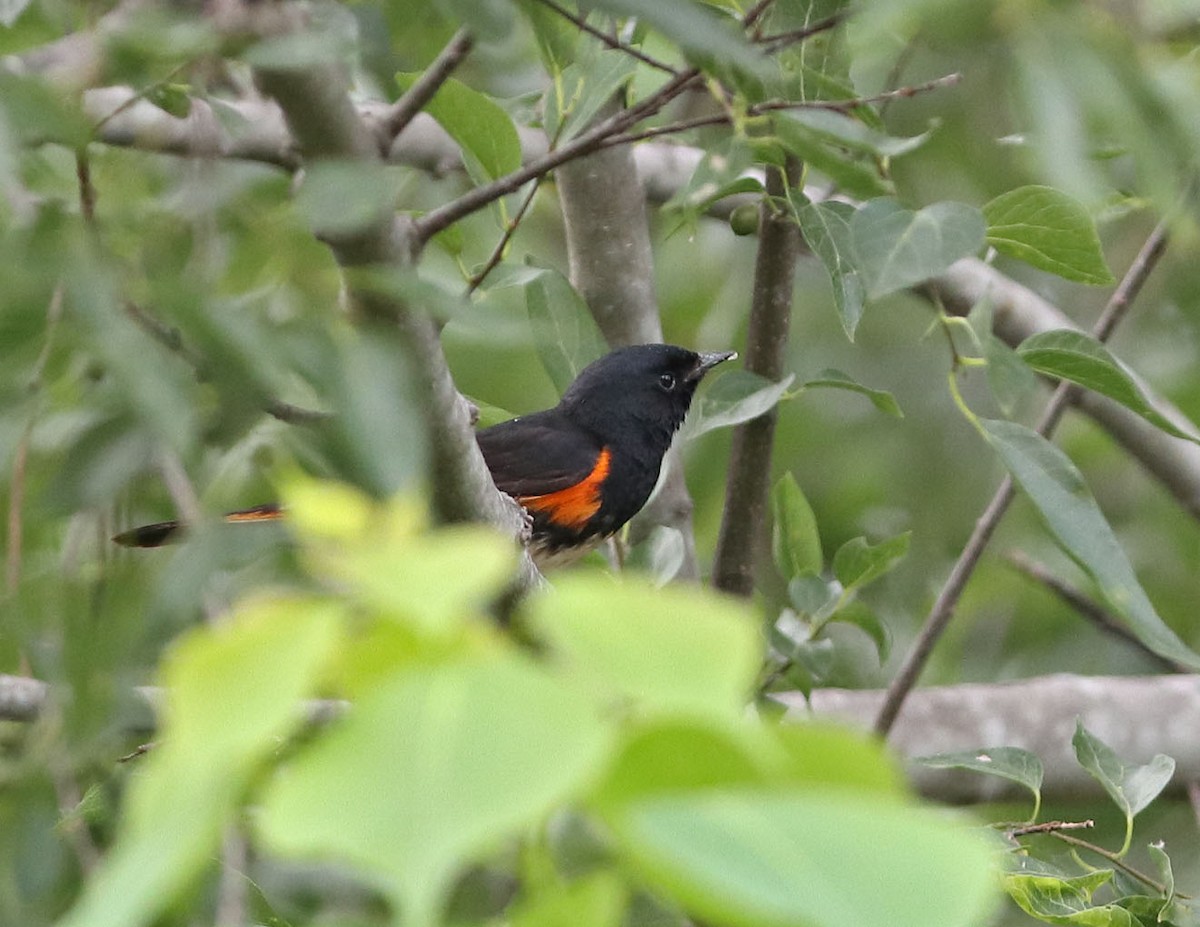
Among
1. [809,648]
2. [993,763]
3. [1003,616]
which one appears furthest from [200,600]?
[1003,616]

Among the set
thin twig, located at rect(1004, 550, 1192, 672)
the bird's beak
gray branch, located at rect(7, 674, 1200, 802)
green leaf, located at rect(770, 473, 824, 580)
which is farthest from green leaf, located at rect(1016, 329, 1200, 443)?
thin twig, located at rect(1004, 550, 1192, 672)

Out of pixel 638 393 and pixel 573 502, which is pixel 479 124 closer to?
pixel 573 502

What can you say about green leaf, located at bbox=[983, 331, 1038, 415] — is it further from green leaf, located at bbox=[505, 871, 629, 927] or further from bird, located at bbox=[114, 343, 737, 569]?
bird, located at bbox=[114, 343, 737, 569]

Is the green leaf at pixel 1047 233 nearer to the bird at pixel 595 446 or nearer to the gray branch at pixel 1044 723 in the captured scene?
the bird at pixel 595 446

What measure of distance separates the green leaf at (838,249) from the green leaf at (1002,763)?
70 centimetres

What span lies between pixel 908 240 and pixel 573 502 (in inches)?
82.5

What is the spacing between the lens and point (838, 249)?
212 centimetres

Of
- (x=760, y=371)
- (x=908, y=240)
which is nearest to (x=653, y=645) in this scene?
(x=908, y=240)

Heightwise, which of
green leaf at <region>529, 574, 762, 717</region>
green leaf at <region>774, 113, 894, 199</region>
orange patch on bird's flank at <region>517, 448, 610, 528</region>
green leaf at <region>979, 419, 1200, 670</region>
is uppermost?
green leaf at <region>529, 574, 762, 717</region>

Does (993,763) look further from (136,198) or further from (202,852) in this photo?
(202,852)

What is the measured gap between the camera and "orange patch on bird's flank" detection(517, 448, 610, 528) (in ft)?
12.6

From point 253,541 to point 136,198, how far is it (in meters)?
0.43

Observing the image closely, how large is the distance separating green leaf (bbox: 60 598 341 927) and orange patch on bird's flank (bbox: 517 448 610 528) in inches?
123

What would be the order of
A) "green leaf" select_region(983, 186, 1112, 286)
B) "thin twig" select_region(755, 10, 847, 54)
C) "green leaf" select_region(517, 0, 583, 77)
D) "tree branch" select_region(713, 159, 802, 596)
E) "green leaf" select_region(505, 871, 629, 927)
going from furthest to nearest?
"tree branch" select_region(713, 159, 802, 596) → "green leaf" select_region(983, 186, 1112, 286) → "green leaf" select_region(517, 0, 583, 77) → "thin twig" select_region(755, 10, 847, 54) → "green leaf" select_region(505, 871, 629, 927)
